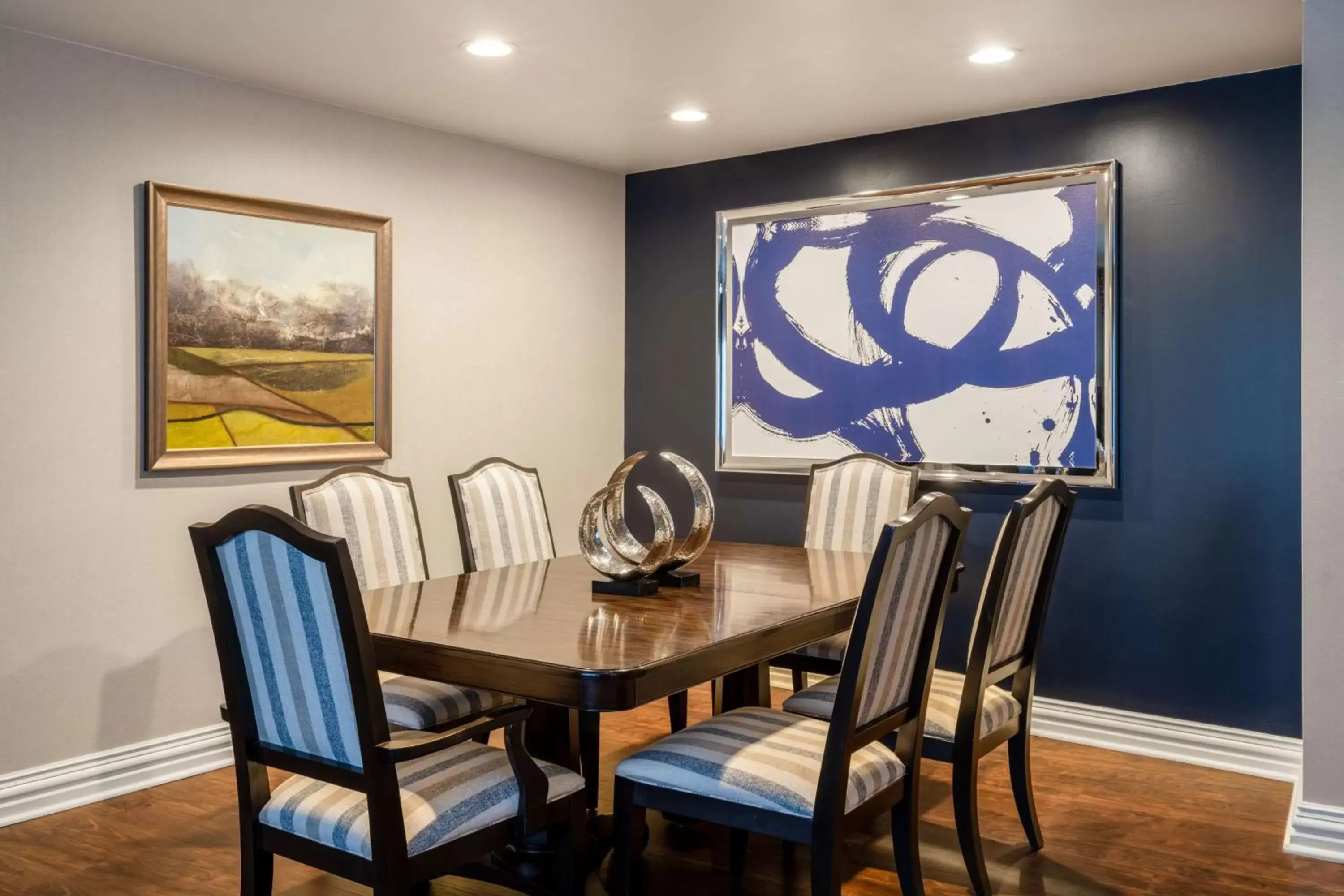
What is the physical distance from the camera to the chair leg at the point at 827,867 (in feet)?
7.30

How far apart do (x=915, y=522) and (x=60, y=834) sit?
2698mm

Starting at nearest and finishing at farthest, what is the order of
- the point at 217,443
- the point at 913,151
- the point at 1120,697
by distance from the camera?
the point at 217,443
the point at 1120,697
the point at 913,151

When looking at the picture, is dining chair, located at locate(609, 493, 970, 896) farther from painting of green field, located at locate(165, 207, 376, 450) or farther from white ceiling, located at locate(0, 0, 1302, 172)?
painting of green field, located at locate(165, 207, 376, 450)

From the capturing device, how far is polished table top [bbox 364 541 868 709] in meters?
2.20

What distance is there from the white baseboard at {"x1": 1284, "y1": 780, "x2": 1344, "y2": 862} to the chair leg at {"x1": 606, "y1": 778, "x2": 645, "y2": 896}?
1.93 meters

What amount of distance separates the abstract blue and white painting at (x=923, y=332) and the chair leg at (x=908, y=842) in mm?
2182

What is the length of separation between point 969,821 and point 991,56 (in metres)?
2.42

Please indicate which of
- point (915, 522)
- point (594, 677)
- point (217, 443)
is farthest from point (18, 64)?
point (915, 522)

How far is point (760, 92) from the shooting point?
4176 mm

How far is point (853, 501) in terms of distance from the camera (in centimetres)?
418

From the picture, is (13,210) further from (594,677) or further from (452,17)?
(594,677)

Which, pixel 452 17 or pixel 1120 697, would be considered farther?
pixel 1120 697

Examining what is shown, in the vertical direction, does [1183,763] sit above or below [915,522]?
below

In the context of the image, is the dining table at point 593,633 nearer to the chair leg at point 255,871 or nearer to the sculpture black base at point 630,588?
the sculpture black base at point 630,588
